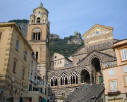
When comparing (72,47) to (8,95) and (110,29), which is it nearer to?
(110,29)

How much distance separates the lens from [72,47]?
318ft

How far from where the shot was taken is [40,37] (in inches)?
1813

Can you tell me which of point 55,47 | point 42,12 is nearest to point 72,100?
point 42,12

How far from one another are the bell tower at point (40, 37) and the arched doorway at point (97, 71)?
11832 millimetres

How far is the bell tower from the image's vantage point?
42594 millimetres

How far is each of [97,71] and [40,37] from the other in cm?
1783

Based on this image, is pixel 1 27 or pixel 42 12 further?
pixel 42 12

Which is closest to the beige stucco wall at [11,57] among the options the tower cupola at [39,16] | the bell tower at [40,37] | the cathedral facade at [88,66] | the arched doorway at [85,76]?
the cathedral facade at [88,66]

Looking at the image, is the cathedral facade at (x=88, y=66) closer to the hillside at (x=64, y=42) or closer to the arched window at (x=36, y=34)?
the arched window at (x=36, y=34)

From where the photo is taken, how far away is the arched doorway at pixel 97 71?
120ft

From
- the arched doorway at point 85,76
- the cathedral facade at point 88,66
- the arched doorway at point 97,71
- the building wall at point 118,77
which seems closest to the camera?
the building wall at point 118,77

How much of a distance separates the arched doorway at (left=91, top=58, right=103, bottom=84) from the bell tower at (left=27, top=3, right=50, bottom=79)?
11.8m

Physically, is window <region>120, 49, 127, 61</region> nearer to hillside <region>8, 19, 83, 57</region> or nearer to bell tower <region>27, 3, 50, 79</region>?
bell tower <region>27, 3, 50, 79</region>

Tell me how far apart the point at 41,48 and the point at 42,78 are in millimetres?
8079
